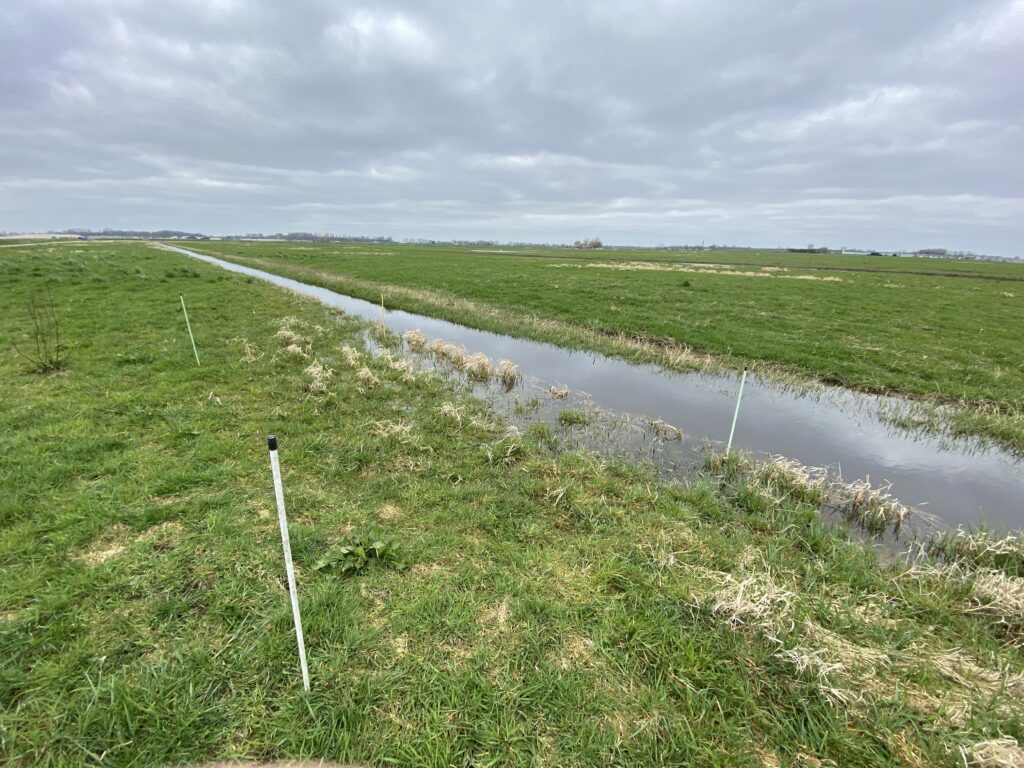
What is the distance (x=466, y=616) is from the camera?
4105 mm

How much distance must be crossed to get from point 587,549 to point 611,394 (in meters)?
7.10

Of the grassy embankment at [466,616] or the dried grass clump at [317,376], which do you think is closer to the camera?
the grassy embankment at [466,616]

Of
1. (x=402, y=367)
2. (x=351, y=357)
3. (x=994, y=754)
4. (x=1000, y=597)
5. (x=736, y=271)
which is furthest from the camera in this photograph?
(x=736, y=271)

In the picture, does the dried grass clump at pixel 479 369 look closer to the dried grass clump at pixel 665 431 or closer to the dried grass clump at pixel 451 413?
the dried grass clump at pixel 451 413

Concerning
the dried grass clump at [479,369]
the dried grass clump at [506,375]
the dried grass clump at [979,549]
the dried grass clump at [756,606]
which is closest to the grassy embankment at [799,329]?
the dried grass clump at [506,375]

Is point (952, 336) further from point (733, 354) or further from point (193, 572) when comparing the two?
point (193, 572)

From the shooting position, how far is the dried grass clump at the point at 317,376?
10.1m

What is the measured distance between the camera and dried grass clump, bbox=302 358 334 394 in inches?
397

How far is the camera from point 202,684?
3.32m

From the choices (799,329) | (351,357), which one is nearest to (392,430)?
(351,357)

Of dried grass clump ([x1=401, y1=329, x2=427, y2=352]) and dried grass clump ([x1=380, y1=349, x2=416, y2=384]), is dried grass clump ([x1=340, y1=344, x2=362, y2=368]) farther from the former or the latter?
dried grass clump ([x1=401, y1=329, x2=427, y2=352])

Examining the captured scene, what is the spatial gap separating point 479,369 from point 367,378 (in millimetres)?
3297

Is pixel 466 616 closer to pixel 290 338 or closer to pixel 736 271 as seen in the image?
pixel 290 338

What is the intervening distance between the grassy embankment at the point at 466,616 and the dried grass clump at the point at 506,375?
4659mm
